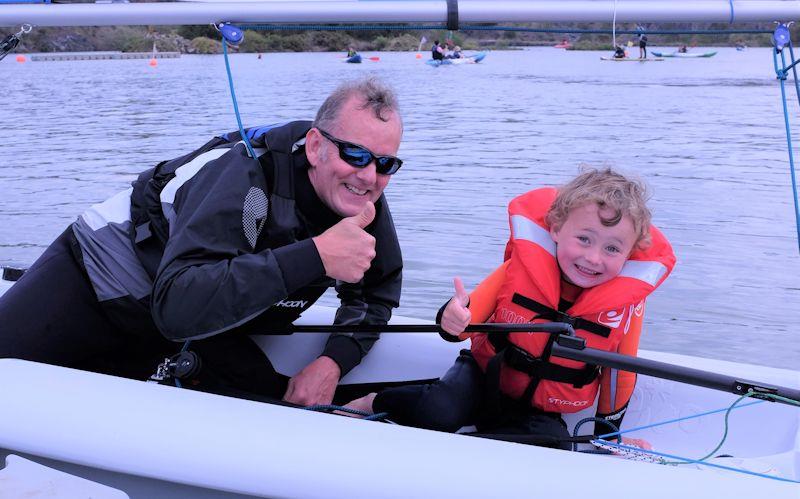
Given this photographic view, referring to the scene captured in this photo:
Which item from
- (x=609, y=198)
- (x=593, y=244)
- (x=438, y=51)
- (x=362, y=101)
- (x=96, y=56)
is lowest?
(x=96, y=56)

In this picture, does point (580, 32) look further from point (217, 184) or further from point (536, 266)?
point (217, 184)

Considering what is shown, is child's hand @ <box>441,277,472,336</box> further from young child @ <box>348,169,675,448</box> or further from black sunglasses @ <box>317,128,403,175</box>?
black sunglasses @ <box>317,128,403,175</box>

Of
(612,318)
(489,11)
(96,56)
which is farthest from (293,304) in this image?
(96,56)

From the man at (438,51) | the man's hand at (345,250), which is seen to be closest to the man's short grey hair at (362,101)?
the man's hand at (345,250)

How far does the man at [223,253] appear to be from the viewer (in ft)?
5.58

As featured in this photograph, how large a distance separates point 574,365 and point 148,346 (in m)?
0.98

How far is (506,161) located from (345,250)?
22.5 feet

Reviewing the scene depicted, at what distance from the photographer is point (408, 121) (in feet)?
37.6

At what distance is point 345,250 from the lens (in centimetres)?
171

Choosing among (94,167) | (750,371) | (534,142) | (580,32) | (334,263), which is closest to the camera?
(334,263)

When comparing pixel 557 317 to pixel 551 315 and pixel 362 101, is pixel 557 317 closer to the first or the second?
pixel 551 315

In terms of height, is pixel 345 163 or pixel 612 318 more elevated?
pixel 345 163

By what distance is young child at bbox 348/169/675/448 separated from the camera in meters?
2.00

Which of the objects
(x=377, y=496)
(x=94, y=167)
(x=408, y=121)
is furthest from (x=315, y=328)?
(x=408, y=121)
